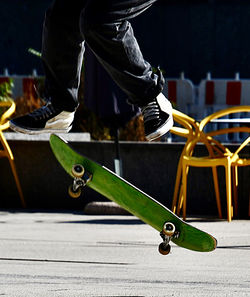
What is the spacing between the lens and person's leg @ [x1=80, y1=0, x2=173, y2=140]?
3617mm

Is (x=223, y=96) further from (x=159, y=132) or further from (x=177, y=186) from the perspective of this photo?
(x=159, y=132)

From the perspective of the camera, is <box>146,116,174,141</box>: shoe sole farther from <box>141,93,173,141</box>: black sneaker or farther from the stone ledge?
the stone ledge

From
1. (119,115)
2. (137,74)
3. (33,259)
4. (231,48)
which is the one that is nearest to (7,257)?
(33,259)

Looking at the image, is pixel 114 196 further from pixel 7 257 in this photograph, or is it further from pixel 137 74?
pixel 7 257

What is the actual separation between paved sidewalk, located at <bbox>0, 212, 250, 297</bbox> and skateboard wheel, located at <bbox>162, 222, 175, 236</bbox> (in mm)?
249

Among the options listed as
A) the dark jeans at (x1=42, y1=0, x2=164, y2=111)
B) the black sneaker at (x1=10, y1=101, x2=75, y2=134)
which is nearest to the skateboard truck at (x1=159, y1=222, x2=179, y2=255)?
the dark jeans at (x1=42, y1=0, x2=164, y2=111)

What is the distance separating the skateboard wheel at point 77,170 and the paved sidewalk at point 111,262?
1.62 feet

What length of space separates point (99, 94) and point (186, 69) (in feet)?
23.8

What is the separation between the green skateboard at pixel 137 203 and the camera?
393 centimetres

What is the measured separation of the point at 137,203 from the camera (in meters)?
4.02

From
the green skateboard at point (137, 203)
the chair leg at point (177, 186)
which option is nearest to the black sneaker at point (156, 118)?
the green skateboard at point (137, 203)

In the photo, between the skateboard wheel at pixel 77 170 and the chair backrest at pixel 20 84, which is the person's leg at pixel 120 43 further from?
the chair backrest at pixel 20 84

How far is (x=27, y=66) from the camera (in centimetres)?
1509

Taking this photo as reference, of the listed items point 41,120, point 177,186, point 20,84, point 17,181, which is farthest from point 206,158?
point 20,84
